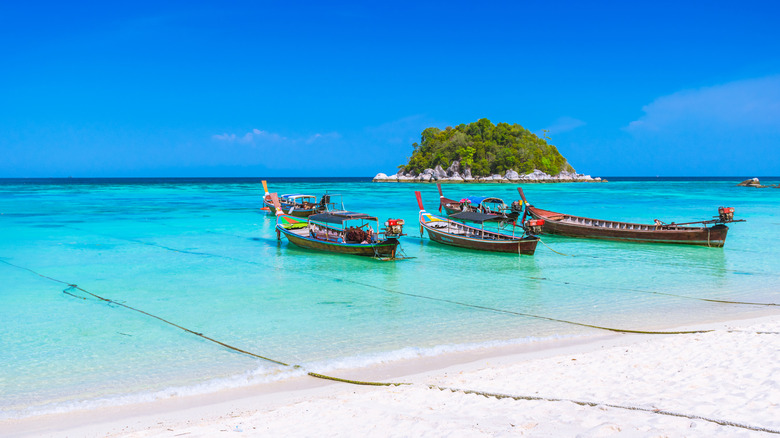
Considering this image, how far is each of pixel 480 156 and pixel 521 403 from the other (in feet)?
411

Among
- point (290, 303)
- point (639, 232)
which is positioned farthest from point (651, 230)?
point (290, 303)

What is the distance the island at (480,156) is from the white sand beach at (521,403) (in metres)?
120

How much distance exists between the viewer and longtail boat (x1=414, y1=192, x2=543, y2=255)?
2120cm

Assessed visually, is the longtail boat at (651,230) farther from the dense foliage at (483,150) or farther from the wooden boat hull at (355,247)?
the dense foliage at (483,150)

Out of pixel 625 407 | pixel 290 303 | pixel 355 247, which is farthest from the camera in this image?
pixel 355 247

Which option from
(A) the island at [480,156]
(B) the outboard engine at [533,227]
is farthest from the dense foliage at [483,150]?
(B) the outboard engine at [533,227]

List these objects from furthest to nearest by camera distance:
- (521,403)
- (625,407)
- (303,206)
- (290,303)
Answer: (303,206), (290,303), (521,403), (625,407)

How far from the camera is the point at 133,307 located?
1321 cm

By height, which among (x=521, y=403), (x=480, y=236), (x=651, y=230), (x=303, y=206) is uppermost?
(x=303, y=206)

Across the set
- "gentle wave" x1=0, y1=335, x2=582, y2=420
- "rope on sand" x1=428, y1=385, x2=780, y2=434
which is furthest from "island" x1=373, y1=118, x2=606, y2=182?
"rope on sand" x1=428, y1=385, x2=780, y2=434

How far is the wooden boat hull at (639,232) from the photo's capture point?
23734mm

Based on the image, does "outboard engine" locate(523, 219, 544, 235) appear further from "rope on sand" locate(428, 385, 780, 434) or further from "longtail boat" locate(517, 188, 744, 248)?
"rope on sand" locate(428, 385, 780, 434)

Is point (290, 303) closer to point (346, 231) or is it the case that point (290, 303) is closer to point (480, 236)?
point (346, 231)

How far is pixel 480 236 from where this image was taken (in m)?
23.1
